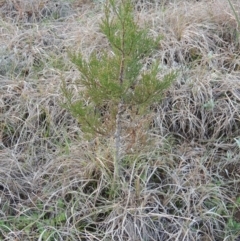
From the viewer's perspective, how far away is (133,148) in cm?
215

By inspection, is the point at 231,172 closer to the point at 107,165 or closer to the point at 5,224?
the point at 107,165

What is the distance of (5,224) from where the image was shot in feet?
6.46

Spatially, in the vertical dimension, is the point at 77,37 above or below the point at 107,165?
above

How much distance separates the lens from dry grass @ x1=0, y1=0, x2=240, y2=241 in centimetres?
196

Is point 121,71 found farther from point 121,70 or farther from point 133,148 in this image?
point 133,148

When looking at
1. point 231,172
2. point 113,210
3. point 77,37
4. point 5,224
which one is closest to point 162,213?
point 113,210

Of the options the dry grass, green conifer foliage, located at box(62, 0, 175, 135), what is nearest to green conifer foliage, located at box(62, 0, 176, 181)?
green conifer foliage, located at box(62, 0, 175, 135)

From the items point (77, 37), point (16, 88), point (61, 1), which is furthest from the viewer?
point (61, 1)

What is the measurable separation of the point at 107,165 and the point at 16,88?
828mm

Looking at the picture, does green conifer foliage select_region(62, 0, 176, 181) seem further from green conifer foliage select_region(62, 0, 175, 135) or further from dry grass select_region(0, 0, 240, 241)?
dry grass select_region(0, 0, 240, 241)

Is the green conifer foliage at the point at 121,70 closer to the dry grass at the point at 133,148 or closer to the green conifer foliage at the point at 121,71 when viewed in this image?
the green conifer foliage at the point at 121,71

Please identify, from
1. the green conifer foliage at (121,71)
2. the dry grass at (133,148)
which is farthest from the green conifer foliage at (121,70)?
the dry grass at (133,148)

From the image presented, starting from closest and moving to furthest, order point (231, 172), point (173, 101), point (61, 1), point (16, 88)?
point (231, 172), point (173, 101), point (16, 88), point (61, 1)

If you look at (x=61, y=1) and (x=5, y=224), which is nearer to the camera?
(x=5, y=224)
